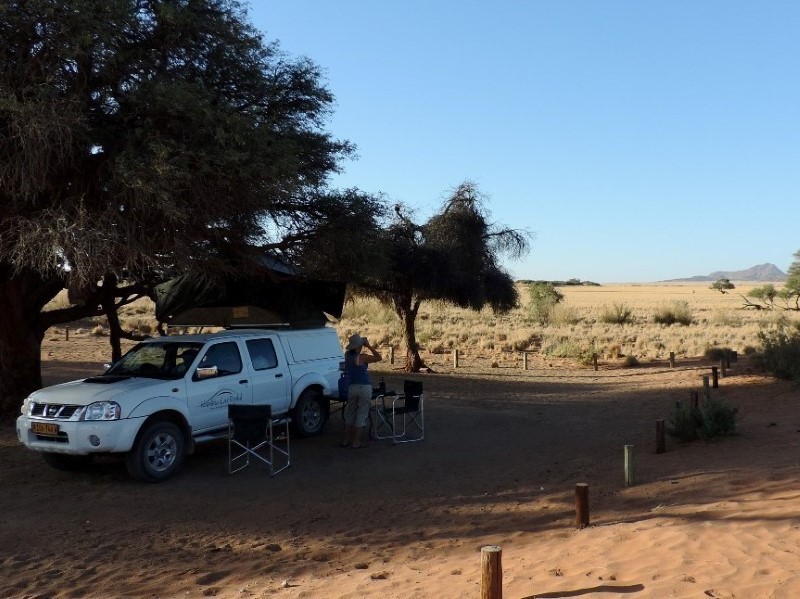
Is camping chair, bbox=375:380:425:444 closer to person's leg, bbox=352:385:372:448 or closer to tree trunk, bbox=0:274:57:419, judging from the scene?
person's leg, bbox=352:385:372:448

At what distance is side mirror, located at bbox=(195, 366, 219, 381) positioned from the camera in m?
10.4

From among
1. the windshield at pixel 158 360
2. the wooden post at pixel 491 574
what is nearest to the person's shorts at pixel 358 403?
the windshield at pixel 158 360

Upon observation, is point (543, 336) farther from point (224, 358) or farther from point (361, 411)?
point (224, 358)

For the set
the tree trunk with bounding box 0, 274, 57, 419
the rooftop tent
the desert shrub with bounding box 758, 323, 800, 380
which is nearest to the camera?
the tree trunk with bounding box 0, 274, 57, 419

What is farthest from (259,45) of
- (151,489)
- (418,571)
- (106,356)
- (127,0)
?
(106,356)

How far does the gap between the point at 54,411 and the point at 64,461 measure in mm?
1101

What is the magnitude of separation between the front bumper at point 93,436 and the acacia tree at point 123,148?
222cm

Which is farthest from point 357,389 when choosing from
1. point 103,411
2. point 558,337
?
point 558,337

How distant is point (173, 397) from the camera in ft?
32.3

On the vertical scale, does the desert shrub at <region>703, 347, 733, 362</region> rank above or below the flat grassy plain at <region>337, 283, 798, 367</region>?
below

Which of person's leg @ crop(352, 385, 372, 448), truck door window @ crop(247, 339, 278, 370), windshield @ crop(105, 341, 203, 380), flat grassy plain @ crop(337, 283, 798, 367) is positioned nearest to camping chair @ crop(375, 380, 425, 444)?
person's leg @ crop(352, 385, 372, 448)

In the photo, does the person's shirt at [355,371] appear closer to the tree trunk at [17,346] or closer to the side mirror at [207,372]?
the side mirror at [207,372]

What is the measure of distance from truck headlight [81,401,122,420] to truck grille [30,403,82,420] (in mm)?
152

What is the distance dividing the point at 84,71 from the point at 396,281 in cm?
1413
